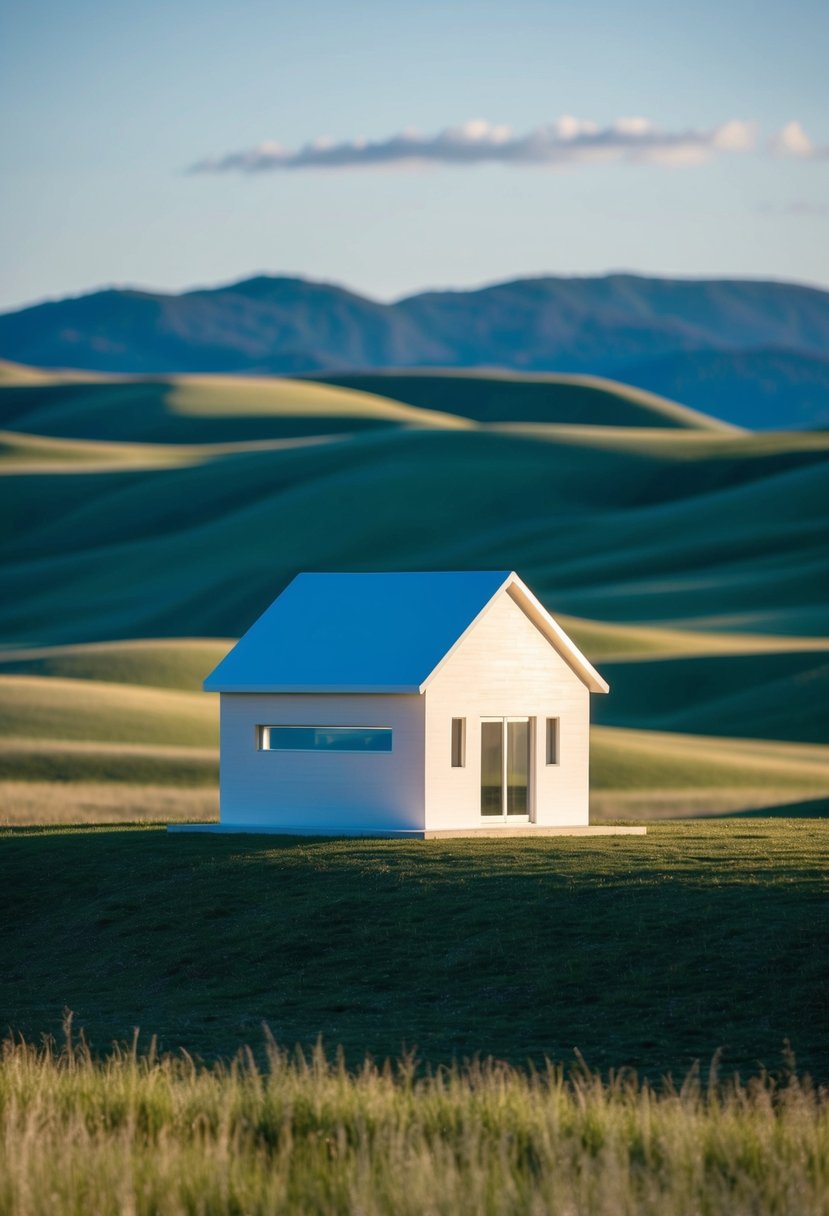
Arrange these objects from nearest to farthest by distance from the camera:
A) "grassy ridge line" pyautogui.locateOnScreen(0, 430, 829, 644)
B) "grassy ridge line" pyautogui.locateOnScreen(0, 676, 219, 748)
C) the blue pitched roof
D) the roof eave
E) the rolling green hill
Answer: the roof eave
the blue pitched roof
the rolling green hill
"grassy ridge line" pyautogui.locateOnScreen(0, 676, 219, 748)
"grassy ridge line" pyautogui.locateOnScreen(0, 430, 829, 644)

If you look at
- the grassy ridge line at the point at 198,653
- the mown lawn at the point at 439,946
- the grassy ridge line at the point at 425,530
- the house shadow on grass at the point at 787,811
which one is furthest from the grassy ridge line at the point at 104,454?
the mown lawn at the point at 439,946

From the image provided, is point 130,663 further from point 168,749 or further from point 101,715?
point 168,749

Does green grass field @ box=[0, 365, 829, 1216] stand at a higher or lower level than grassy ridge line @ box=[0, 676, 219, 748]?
lower

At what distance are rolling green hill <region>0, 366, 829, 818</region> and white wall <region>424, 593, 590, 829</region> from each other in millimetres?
13657

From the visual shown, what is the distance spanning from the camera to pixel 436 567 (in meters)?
132

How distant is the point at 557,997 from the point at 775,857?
25.4ft

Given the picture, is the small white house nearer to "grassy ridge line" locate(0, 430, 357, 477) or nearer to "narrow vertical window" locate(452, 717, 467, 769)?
"narrow vertical window" locate(452, 717, 467, 769)

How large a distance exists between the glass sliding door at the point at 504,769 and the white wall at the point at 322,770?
181 centimetres

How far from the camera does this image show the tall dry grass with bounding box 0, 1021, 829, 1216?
13602 millimetres

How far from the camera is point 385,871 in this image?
1264 inches

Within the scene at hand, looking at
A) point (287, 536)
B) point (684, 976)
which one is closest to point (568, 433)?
point (287, 536)

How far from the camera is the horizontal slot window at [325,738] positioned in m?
37.9

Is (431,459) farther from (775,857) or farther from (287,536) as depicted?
(775,857)

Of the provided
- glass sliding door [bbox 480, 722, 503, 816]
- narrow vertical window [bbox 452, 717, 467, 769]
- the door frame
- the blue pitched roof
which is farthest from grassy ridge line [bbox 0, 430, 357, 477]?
narrow vertical window [bbox 452, 717, 467, 769]
